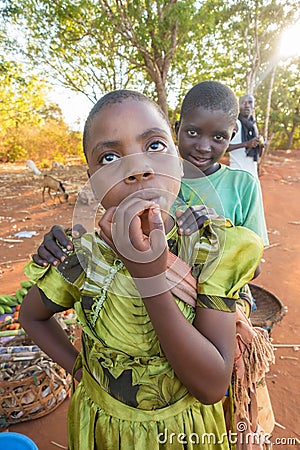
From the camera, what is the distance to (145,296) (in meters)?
0.83

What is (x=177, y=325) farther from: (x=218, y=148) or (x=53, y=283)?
(x=218, y=148)

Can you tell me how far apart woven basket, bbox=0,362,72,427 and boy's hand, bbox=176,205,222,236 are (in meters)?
2.04

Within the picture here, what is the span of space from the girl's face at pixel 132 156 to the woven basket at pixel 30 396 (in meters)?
2.04

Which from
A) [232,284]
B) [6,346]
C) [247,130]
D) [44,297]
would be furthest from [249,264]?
[247,130]

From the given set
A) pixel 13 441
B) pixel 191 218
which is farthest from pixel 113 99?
pixel 13 441

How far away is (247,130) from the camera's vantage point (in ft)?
20.0

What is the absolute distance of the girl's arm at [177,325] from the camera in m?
0.78

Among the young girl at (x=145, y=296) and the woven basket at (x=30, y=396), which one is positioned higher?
the young girl at (x=145, y=296)

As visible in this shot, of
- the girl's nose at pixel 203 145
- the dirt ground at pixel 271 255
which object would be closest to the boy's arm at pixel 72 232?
the girl's nose at pixel 203 145

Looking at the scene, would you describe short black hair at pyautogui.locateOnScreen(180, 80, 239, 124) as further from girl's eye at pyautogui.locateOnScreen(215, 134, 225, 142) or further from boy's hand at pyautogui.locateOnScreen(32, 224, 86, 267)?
boy's hand at pyautogui.locateOnScreen(32, 224, 86, 267)

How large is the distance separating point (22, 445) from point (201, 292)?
1380mm

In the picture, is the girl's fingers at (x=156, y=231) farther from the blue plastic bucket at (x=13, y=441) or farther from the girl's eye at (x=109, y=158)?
the blue plastic bucket at (x=13, y=441)

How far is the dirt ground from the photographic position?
258 cm

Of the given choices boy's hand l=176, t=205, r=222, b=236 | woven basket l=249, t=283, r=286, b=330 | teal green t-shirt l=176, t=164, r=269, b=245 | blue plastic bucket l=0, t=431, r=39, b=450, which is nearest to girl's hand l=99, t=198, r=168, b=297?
boy's hand l=176, t=205, r=222, b=236
